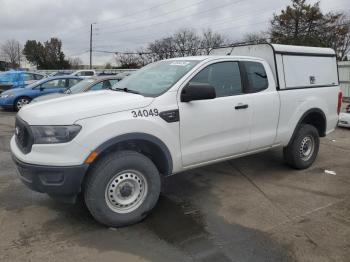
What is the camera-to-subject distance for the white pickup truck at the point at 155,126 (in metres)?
3.70

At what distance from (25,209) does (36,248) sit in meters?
1.07

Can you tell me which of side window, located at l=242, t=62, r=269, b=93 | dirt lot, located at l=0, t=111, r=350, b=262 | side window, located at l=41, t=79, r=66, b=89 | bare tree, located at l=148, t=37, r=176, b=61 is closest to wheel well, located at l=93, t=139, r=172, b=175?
dirt lot, located at l=0, t=111, r=350, b=262

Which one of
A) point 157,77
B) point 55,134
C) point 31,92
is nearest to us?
point 55,134

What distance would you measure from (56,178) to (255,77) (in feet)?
10.0

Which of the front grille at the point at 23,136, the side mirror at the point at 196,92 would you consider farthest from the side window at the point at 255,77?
the front grille at the point at 23,136

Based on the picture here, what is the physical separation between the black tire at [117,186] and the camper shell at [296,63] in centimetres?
252

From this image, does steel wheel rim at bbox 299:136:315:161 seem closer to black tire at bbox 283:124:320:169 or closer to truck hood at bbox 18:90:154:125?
black tire at bbox 283:124:320:169

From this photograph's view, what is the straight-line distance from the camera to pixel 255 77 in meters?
5.29

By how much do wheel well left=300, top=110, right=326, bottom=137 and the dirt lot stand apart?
88 centimetres

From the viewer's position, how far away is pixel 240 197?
502 centimetres

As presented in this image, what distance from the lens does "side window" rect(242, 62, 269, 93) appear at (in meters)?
5.19

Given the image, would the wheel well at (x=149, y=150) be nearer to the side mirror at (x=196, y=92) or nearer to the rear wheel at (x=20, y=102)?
the side mirror at (x=196, y=92)

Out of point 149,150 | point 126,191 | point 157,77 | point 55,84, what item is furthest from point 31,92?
point 126,191

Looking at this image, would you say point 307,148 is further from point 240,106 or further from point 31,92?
point 31,92
